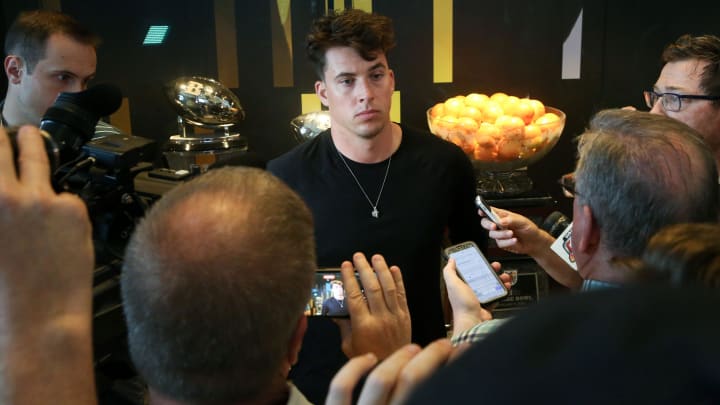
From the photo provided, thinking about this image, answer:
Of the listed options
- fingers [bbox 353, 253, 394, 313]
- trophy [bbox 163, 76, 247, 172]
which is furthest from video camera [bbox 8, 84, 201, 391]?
trophy [bbox 163, 76, 247, 172]

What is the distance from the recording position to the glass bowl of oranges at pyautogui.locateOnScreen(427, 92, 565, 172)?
2369 mm

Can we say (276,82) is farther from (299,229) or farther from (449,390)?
(449,390)

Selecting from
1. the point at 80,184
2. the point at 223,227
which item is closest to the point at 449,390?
the point at 223,227

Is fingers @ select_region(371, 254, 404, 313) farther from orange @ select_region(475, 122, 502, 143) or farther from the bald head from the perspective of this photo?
orange @ select_region(475, 122, 502, 143)

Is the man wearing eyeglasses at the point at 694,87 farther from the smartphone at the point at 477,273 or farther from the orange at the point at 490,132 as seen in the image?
the smartphone at the point at 477,273

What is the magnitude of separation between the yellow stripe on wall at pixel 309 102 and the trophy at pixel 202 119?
503 mm

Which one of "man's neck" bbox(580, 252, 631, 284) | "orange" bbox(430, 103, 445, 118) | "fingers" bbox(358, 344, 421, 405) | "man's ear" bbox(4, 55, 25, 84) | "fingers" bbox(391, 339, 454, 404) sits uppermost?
"man's ear" bbox(4, 55, 25, 84)

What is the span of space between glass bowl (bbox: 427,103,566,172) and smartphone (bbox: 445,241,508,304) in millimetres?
965

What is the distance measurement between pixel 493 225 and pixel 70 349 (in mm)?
1143

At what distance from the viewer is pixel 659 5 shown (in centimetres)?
307

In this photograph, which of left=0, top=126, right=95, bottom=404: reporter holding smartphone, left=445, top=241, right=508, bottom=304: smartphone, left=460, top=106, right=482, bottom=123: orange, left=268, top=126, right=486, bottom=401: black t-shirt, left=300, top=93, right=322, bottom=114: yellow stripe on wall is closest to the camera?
left=0, top=126, right=95, bottom=404: reporter holding smartphone

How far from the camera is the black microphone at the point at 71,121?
978 millimetres

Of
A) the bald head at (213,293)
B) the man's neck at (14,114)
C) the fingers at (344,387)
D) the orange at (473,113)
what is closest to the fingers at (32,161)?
the bald head at (213,293)

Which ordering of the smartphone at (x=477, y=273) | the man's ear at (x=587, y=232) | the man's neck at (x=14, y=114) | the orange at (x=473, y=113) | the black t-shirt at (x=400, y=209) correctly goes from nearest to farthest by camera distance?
the man's ear at (x=587, y=232) → the smartphone at (x=477, y=273) → the black t-shirt at (x=400, y=209) → the man's neck at (x=14, y=114) → the orange at (x=473, y=113)
